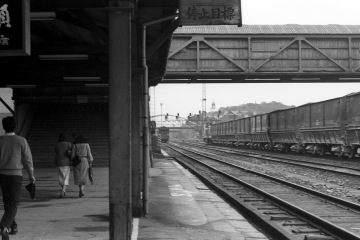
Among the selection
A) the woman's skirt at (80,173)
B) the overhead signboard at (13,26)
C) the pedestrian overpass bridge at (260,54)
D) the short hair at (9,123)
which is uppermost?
the pedestrian overpass bridge at (260,54)

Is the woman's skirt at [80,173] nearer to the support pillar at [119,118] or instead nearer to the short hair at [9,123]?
the short hair at [9,123]

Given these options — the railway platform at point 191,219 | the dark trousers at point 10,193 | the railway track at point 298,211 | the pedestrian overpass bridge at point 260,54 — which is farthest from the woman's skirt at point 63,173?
the pedestrian overpass bridge at point 260,54

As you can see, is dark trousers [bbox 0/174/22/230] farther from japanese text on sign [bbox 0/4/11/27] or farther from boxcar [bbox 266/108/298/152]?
boxcar [bbox 266/108/298/152]

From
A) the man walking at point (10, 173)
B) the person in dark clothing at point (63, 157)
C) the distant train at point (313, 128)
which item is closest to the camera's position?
the man walking at point (10, 173)

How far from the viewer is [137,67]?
9.85 meters

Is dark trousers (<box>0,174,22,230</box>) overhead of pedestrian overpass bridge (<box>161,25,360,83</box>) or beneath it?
beneath

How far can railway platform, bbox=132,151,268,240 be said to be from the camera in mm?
8500

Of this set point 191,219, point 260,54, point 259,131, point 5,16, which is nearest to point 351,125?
point 260,54

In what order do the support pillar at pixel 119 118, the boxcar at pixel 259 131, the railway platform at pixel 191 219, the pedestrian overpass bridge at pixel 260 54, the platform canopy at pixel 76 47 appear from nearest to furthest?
the support pillar at pixel 119 118 < the railway platform at pixel 191 219 < the platform canopy at pixel 76 47 < the pedestrian overpass bridge at pixel 260 54 < the boxcar at pixel 259 131

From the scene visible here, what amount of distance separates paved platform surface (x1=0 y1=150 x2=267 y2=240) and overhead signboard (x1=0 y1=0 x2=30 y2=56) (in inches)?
121

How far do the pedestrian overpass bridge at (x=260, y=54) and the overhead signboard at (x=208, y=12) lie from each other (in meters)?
24.1

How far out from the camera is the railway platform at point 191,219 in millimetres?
8500

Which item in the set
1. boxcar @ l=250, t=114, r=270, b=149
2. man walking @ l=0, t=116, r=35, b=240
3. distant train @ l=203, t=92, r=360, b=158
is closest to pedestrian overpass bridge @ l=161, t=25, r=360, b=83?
distant train @ l=203, t=92, r=360, b=158

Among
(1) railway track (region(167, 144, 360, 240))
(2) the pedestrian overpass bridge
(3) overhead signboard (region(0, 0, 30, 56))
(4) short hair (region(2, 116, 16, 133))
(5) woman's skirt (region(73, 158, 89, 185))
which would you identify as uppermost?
(2) the pedestrian overpass bridge
